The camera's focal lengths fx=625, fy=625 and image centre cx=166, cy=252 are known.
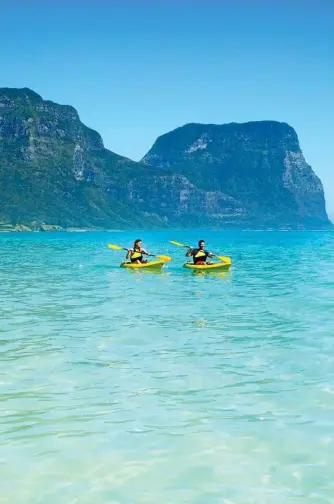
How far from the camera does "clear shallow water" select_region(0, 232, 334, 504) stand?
23.9 ft

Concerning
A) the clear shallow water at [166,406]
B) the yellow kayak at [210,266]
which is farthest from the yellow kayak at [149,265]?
the clear shallow water at [166,406]

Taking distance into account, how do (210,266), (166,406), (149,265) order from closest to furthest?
(166,406) → (210,266) → (149,265)

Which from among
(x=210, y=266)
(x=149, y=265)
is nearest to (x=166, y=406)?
(x=210, y=266)

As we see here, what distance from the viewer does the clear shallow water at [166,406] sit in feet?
23.9

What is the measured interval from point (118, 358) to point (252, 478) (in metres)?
6.24

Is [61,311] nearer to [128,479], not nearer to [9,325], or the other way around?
[9,325]

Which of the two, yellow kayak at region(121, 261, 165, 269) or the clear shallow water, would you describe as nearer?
the clear shallow water

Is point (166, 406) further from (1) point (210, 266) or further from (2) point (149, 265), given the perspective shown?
(2) point (149, 265)

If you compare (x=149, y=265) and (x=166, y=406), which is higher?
(x=166, y=406)

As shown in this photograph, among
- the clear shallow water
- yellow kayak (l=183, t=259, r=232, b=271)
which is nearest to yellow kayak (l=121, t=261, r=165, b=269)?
yellow kayak (l=183, t=259, r=232, b=271)

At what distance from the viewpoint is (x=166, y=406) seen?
994cm

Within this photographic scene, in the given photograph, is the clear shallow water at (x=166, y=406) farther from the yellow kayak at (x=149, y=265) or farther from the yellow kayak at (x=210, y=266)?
the yellow kayak at (x=149, y=265)

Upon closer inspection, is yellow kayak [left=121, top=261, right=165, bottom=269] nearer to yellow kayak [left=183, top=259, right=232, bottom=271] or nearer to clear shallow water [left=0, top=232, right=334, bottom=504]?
yellow kayak [left=183, top=259, right=232, bottom=271]

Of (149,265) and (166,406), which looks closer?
(166,406)
